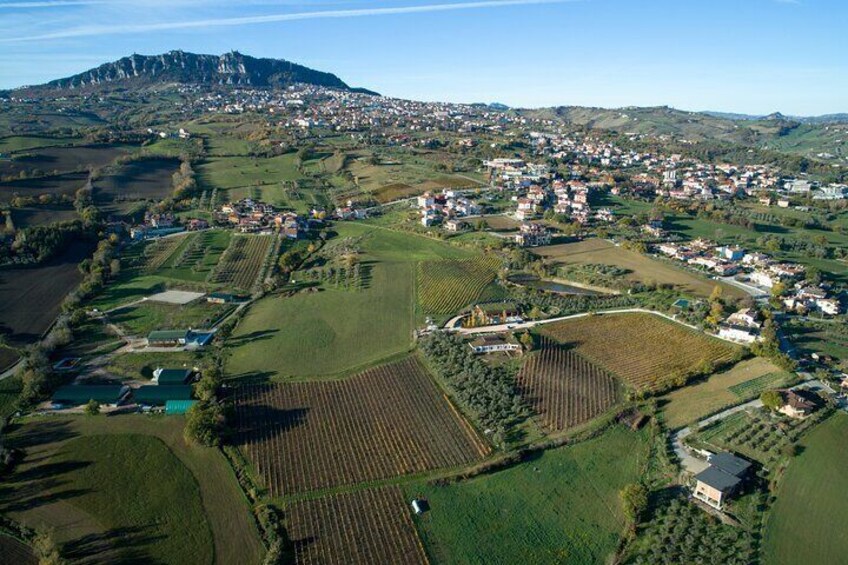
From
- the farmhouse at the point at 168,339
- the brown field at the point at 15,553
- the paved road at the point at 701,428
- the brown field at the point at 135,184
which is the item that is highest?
the brown field at the point at 135,184

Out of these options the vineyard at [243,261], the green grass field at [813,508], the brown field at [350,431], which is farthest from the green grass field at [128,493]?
the green grass field at [813,508]

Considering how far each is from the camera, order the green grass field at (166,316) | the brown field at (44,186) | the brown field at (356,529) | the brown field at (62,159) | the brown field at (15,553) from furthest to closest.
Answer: the brown field at (62,159) < the brown field at (44,186) < the green grass field at (166,316) < the brown field at (356,529) < the brown field at (15,553)

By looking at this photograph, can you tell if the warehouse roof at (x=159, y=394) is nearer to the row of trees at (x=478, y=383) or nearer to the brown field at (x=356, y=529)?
the brown field at (x=356, y=529)

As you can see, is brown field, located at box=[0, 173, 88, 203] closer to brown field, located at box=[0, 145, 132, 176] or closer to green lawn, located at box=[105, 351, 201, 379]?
brown field, located at box=[0, 145, 132, 176]

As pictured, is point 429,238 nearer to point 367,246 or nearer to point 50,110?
point 367,246

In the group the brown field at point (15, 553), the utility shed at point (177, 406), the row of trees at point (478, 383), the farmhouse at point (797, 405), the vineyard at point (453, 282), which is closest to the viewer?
the brown field at point (15, 553)

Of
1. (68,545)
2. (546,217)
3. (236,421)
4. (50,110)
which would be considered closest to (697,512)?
(236,421)
